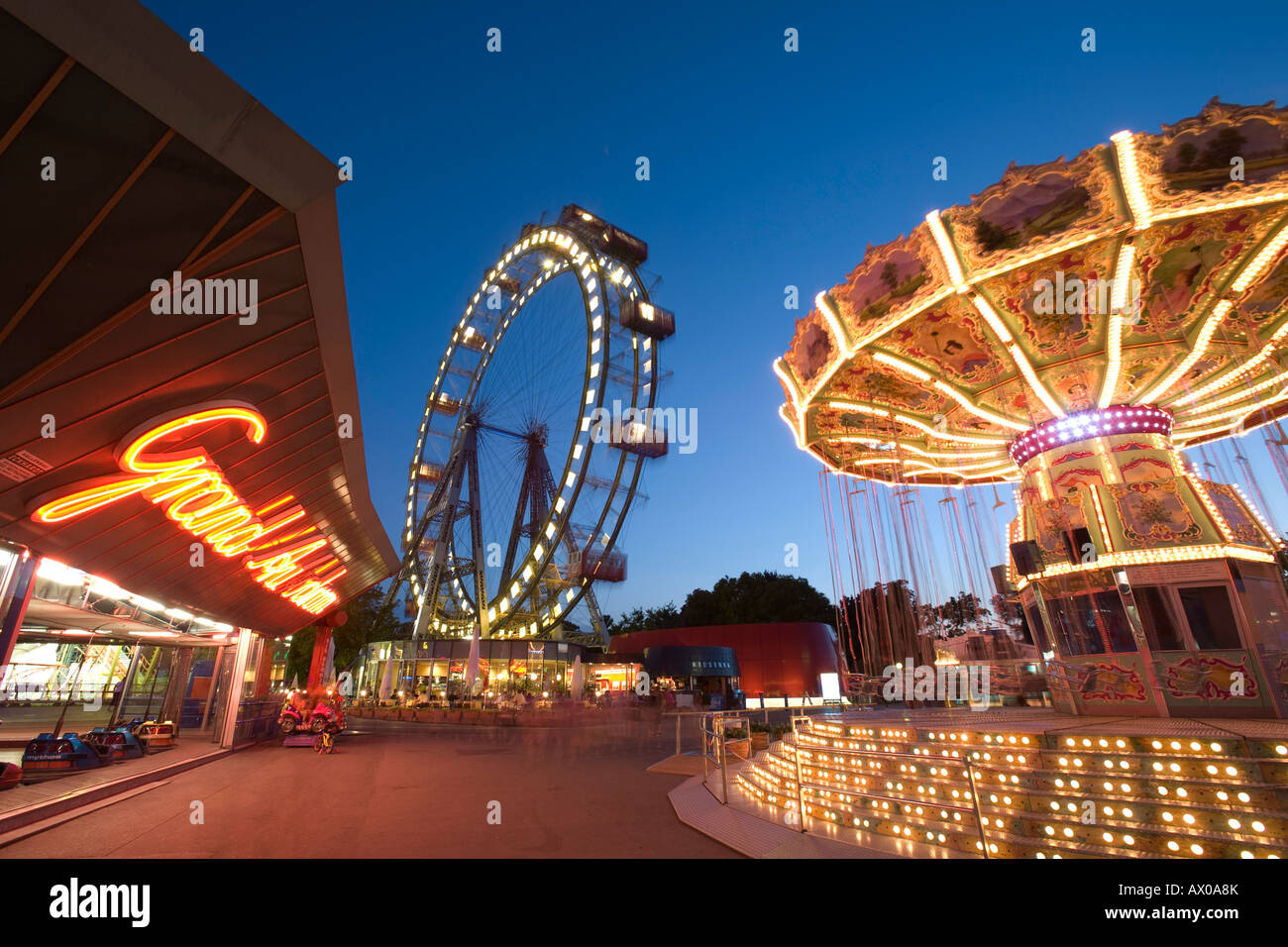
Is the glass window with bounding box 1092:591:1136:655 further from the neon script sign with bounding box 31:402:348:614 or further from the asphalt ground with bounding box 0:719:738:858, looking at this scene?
the neon script sign with bounding box 31:402:348:614

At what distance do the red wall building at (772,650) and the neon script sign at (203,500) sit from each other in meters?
30.6

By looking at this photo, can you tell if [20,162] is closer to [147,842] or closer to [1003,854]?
[147,842]

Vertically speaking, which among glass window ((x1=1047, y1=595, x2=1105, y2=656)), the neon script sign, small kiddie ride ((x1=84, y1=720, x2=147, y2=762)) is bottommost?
small kiddie ride ((x1=84, y1=720, x2=147, y2=762))

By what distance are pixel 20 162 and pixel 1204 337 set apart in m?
13.1

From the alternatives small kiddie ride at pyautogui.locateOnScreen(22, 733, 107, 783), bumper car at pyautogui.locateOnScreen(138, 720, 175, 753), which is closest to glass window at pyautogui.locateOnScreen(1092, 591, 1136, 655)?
small kiddie ride at pyautogui.locateOnScreen(22, 733, 107, 783)

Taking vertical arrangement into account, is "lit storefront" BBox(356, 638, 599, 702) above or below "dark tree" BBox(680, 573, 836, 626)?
below

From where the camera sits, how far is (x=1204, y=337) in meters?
8.52

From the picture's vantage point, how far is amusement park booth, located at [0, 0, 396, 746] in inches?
102

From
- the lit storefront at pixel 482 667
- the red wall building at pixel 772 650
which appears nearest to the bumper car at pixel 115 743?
the lit storefront at pixel 482 667

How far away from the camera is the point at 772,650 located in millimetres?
38906

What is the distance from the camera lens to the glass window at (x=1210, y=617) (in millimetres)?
7469

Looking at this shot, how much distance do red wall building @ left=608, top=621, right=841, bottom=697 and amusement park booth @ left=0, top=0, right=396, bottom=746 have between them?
32832mm

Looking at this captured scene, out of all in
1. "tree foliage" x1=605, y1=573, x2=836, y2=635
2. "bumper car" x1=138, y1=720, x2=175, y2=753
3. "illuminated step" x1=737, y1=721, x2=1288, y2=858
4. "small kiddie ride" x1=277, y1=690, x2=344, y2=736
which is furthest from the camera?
"tree foliage" x1=605, y1=573, x2=836, y2=635
